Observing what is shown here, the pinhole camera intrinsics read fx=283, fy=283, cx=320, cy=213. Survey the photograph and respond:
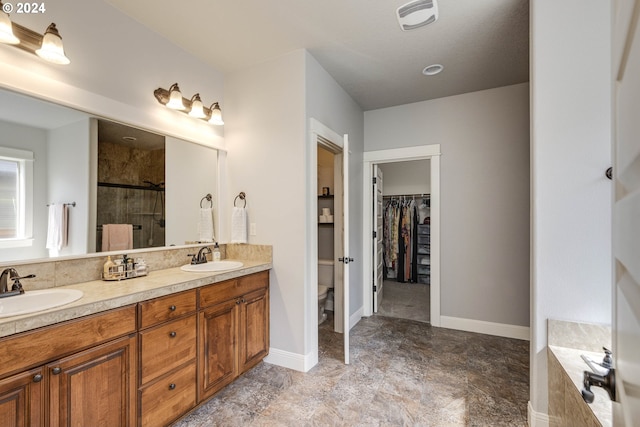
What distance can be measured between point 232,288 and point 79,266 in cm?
94

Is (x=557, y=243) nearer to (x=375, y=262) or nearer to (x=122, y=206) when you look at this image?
(x=375, y=262)

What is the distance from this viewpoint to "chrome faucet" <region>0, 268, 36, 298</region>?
1383mm

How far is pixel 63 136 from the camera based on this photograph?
5.71 ft

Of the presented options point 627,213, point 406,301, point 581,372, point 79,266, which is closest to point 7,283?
point 79,266

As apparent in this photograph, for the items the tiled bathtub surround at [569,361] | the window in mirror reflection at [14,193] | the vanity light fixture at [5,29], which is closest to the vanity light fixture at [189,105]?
the vanity light fixture at [5,29]

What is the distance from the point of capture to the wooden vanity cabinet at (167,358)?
155 centimetres

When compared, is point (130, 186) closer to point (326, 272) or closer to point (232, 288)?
point (232, 288)

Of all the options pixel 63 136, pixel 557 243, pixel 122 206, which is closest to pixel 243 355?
pixel 122 206

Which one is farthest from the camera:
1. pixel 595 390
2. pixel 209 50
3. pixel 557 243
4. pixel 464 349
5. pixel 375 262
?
pixel 375 262

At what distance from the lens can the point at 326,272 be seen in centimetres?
374

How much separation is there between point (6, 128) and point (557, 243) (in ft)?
10.4

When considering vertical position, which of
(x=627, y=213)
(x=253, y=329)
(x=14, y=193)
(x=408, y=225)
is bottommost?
(x=253, y=329)

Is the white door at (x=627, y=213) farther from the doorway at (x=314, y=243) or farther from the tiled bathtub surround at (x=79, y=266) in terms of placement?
the tiled bathtub surround at (x=79, y=266)

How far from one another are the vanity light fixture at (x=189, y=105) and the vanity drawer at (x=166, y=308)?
4.88 ft
